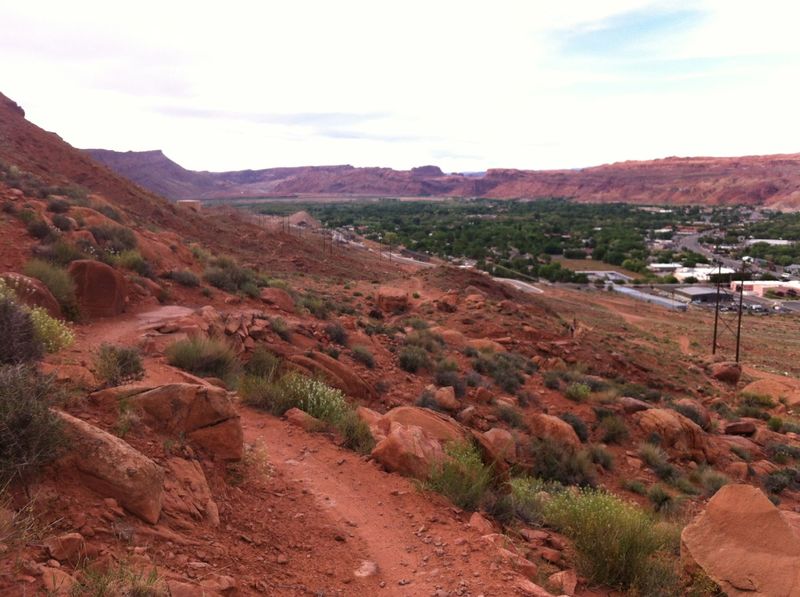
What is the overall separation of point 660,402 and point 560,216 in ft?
429

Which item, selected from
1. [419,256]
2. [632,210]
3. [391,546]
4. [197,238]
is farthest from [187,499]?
[632,210]

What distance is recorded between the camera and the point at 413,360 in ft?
46.6

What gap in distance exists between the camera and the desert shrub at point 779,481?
1304 cm

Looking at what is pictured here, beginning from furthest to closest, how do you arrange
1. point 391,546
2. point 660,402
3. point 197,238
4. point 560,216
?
point 560,216, point 197,238, point 660,402, point 391,546

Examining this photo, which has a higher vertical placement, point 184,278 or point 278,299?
point 184,278

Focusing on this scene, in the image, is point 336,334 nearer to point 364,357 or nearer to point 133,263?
point 364,357

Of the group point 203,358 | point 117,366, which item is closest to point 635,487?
point 203,358

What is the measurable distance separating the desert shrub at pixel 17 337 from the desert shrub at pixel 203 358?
2750 mm

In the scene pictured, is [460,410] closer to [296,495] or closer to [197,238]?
[296,495]

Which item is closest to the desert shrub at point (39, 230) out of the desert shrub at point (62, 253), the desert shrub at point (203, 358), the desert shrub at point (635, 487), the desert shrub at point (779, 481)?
the desert shrub at point (62, 253)

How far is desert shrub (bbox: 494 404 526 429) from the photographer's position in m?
12.7

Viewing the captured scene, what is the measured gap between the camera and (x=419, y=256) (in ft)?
256

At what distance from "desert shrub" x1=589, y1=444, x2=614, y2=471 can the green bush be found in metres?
9.05

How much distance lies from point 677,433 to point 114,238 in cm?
1575
